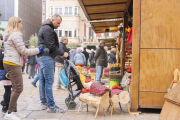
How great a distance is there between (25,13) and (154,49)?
4891 cm

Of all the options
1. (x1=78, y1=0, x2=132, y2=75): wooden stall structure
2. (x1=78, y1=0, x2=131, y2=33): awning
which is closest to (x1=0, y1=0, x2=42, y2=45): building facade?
(x1=78, y1=0, x2=132, y2=75): wooden stall structure

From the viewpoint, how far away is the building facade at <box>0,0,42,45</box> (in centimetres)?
4662

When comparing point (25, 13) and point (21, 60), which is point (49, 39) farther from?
point (25, 13)

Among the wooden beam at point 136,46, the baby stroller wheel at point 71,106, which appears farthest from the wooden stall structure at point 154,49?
the baby stroller wheel at point 71,106

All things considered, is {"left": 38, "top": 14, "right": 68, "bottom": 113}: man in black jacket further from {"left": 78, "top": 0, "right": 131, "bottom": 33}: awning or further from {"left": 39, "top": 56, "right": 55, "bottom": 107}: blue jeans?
{"left": 78, "top": 0, "right": 131, "bottom": 33}: awning

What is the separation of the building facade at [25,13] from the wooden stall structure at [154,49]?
146 feet

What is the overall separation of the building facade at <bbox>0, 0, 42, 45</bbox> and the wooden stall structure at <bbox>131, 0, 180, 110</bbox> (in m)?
44.6

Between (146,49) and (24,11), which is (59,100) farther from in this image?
(24,11)

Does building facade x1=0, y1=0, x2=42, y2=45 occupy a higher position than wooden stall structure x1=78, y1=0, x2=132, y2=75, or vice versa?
building facade x1=0, y1=0, x2=42, y2=45

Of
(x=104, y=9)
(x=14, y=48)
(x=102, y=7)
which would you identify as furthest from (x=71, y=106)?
(x=104, y=9)

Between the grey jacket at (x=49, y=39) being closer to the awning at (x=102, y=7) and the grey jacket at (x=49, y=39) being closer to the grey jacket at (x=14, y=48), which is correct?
the grey jacket at (x=14, y=48)

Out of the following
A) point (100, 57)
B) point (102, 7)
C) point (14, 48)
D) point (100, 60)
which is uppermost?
point (102, 7)

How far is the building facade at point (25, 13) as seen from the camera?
153ft

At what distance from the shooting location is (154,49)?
5.34m
